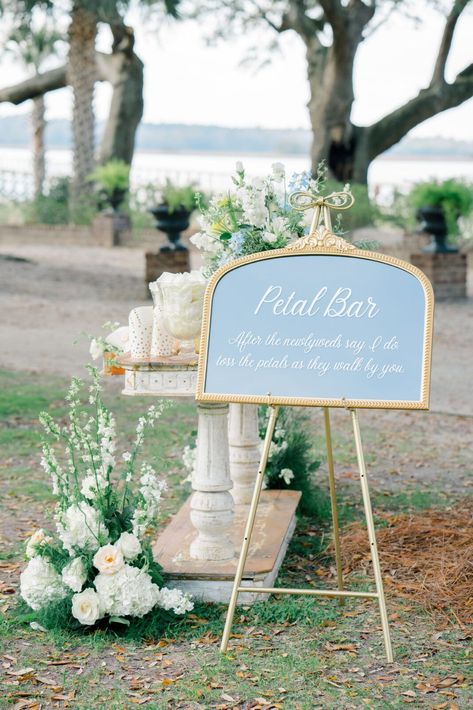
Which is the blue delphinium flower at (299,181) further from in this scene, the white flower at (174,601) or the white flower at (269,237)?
the white flower at (174,601)

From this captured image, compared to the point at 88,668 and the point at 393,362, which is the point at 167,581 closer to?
the point at 88,668

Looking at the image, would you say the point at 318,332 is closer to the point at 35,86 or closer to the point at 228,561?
the point at 228,561

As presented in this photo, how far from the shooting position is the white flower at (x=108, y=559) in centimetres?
440

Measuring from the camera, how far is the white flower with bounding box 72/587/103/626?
14.4 ft

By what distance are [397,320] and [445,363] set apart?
6.70 m

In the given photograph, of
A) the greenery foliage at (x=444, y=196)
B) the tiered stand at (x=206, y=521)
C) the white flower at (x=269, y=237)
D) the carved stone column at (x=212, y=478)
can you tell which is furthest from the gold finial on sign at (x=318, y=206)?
the greenery foliage at (x=444, y=196)

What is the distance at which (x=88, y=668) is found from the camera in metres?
4.15

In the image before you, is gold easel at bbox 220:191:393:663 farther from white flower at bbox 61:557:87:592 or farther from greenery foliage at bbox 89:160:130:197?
greenery foliage at bbox 89:160:130:197

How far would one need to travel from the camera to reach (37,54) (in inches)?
1182

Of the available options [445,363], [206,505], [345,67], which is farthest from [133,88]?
[206,505]

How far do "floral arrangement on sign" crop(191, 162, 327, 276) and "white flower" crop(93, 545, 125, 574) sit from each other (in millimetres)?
1233

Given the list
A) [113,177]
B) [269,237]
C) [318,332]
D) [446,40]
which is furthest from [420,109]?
[318,332]

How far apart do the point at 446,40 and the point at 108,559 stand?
1885 cm

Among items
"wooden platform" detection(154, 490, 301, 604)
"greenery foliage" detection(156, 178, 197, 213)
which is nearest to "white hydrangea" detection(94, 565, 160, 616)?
"wooden platform" detection(154, 490, 301, 604)
